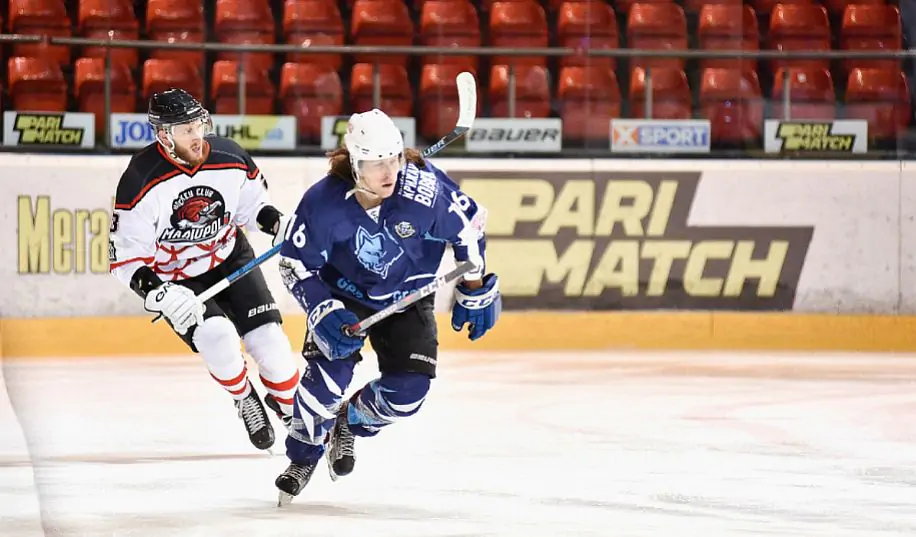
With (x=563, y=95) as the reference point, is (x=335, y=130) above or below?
below

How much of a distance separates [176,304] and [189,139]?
541 millimetres

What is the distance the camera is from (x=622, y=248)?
347 inches

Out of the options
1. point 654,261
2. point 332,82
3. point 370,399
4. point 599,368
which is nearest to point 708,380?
point 599,368

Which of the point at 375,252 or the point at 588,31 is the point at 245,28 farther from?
the point at 375,252

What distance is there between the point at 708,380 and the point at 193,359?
8.87 ft

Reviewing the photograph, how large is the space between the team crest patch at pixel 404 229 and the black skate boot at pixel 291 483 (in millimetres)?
740

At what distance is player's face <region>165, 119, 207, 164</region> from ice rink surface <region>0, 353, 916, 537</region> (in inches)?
39.7

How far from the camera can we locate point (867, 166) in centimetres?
880

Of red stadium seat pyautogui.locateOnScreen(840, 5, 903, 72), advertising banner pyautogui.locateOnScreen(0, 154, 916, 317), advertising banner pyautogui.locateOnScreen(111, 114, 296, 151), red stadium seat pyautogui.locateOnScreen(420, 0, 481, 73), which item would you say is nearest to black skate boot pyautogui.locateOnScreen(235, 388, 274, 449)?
advertising banner pyautogui.locateOnScreen(111, 114, 296, 151)

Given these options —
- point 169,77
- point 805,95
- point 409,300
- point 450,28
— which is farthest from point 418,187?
point 805,95

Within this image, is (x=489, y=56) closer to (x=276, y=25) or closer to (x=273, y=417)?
(x=276, y=25)

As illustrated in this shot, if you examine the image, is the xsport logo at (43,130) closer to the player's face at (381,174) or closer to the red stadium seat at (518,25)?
the red stadium seat at (518,25)

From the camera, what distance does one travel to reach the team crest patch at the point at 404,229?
414 cm

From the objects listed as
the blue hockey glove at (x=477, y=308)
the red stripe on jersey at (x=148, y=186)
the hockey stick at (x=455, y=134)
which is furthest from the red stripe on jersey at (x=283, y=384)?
the blue hockey glove at (x=477, y=308)
